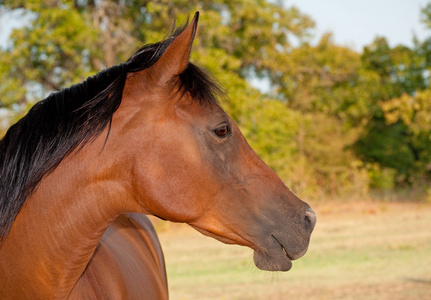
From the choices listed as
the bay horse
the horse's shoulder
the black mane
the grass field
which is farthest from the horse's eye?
the grass field

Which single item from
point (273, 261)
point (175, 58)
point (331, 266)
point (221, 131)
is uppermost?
point (175, 58)

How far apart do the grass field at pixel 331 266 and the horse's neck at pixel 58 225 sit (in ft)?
7.73

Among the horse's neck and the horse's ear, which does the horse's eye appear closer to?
the horse's ear

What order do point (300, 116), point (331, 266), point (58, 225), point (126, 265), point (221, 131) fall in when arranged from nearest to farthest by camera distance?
point (58, 225) < point (221, 131) < point (126, 265) < point (331, 266) < point (300, 116)

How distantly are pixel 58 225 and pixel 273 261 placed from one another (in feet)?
2.51

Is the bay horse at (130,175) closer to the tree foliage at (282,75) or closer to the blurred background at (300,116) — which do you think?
the blurred background at (300,116)

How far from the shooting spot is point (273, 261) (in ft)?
6.30

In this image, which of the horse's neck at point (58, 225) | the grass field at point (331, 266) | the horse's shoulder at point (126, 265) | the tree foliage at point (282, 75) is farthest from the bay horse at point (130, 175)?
the tree foliage at point (282, 75)

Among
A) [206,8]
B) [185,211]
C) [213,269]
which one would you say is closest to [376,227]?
[213,269]

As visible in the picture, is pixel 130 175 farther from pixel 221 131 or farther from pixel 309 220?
pixel 309 220

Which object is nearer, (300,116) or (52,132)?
(52,132)

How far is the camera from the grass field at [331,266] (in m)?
7.57

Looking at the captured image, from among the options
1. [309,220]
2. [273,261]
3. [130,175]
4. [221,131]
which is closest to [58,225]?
[130,175]

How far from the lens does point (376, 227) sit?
1476 cm
